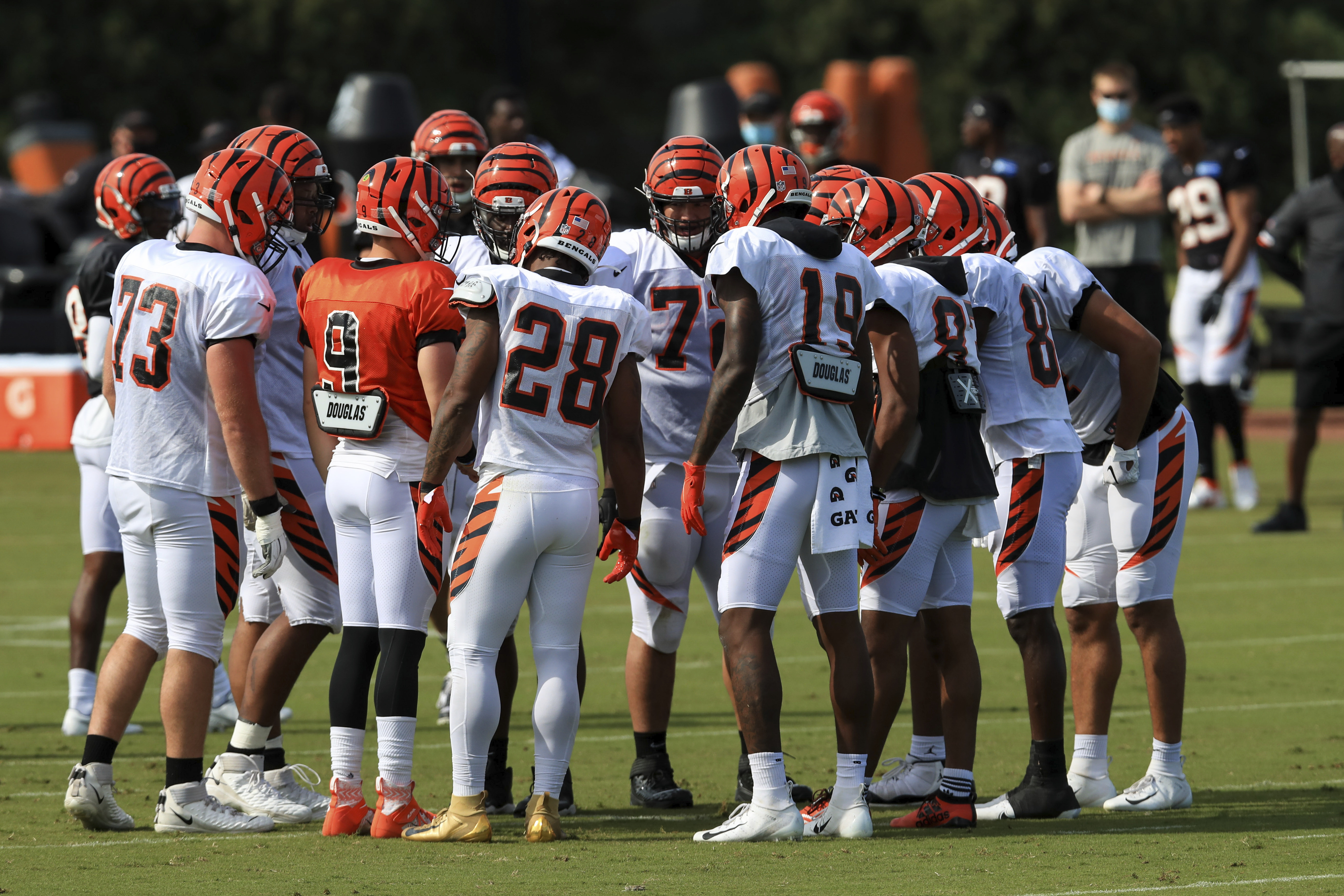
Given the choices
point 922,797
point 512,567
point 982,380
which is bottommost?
point 922,797

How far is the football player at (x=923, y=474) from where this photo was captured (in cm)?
682

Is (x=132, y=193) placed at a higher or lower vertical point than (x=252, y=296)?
higher

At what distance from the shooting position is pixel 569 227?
21.5ft

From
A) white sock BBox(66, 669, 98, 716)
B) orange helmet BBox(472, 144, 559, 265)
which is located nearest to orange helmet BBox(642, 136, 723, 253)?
orange helmet BBox(472, 144, 559, 265)

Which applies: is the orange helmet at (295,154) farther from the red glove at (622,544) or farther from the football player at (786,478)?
the red glove at (622,544)

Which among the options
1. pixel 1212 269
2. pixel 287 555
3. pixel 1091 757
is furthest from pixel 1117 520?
pixel 1212 269

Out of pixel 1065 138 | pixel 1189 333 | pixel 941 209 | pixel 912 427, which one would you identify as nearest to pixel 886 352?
pixel 912 427

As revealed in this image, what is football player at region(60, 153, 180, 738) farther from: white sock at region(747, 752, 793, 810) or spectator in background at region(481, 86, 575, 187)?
white sock at region(747, 752, 793, 810)

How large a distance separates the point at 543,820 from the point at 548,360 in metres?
1.56

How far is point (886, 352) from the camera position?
681 centimetres

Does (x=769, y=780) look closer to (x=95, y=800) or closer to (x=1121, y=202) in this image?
(x=95, y=800)

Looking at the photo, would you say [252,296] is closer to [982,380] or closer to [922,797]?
[982,380]

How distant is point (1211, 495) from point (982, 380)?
32.6 ft

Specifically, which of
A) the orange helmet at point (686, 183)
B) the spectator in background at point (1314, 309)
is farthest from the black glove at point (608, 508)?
the spectator in background at point (1314, 309)
